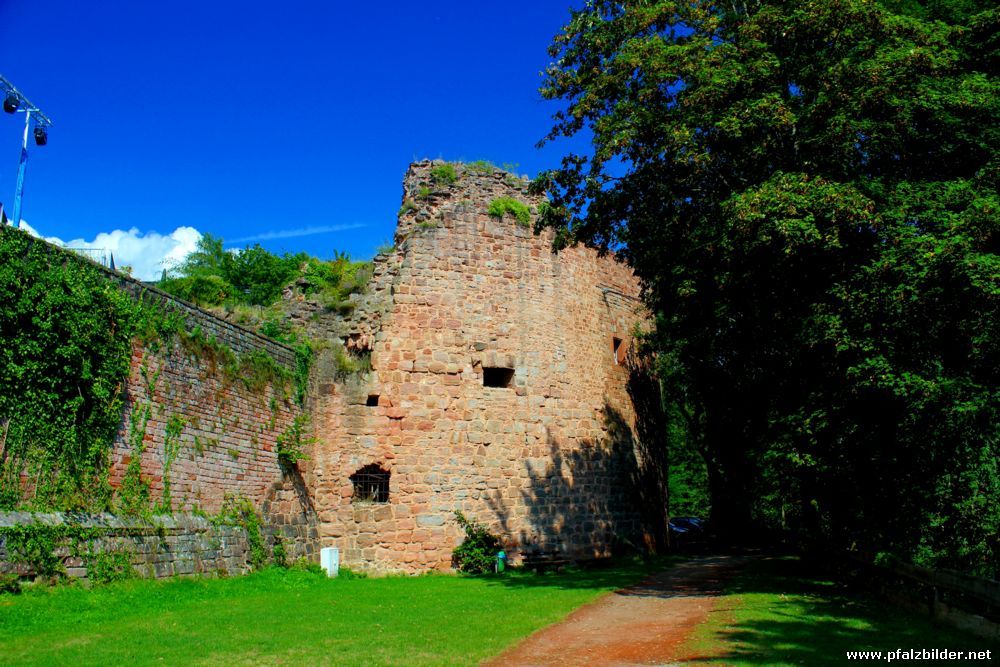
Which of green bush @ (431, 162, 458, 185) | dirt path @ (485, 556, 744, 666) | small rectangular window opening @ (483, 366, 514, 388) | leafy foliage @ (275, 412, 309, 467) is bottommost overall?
dirt path @ (485, 556, 744, 666)

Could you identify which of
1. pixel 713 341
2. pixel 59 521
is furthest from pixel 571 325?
pixel 59 521

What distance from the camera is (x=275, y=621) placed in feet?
31.4

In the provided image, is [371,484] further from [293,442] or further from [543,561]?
[543,561]

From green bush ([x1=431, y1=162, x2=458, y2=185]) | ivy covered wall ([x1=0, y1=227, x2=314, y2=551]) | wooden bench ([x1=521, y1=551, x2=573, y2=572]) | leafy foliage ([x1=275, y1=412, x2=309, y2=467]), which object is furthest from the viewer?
green bush ([x1=431, y1=162, x2=458, y2=185])

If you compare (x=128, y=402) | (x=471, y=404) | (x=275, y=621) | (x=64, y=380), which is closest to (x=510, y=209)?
(x=471, y=404)

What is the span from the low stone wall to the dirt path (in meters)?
6.43

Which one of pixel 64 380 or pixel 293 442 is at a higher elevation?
pixel 64 380

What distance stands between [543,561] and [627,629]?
7.86 m

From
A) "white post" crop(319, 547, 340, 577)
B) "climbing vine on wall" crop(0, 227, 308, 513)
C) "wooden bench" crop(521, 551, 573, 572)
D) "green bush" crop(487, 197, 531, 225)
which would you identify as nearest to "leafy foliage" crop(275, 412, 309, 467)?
"white post" crop(319, 547, 340, 577)

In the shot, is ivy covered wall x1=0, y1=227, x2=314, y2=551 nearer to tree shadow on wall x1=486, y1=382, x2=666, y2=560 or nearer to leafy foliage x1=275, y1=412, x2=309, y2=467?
leafy foliage x1=275, y1=412, x2=309, y2=467

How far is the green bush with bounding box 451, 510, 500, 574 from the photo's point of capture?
1608cm

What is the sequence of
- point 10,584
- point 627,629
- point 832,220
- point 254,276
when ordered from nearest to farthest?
point 627,629, point 10,584, point 832,220, point 254,276

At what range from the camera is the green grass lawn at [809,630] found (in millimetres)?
7320

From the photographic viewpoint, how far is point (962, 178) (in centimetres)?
1165
